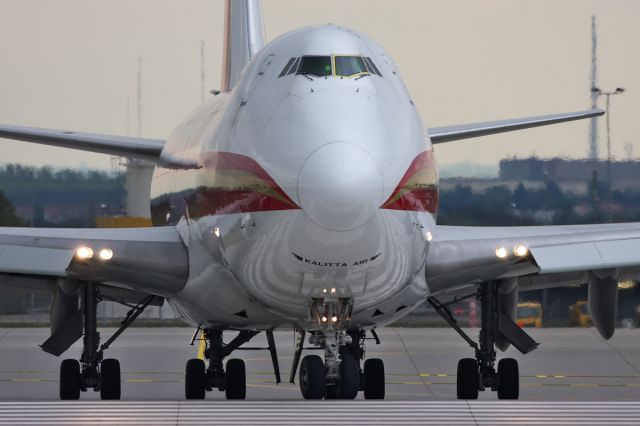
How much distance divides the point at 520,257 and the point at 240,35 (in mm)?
12056

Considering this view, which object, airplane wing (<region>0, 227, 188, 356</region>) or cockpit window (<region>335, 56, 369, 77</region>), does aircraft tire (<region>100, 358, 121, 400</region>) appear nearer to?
airplane wing (<region>0, 227, 188, 356</region>)

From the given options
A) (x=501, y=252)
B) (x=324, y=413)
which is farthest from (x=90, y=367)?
(x=324, y=413)

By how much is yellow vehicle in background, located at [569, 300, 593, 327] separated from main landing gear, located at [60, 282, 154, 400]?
2384 centimetres

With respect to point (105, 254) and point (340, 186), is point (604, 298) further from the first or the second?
point (340, 186)

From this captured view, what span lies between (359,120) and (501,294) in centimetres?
687

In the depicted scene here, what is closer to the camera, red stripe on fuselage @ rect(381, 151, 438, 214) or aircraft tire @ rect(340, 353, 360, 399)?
red stripe on fuselage @ rect(381, 151, 438, 214)

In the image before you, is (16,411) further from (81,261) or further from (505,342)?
(505,342)

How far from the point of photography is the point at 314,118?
18.4 m

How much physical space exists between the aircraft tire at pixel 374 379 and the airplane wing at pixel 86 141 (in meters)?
5.78

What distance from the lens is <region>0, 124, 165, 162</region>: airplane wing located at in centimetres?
2628

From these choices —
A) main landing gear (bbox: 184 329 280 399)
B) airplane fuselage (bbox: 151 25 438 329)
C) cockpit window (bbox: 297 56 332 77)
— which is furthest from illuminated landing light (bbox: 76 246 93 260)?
cockpit window (bbox: 297 56 332 77)

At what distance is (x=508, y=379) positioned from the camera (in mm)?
23500

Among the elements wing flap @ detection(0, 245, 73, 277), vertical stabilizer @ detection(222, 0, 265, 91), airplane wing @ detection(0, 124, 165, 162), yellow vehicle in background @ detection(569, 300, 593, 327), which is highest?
vertical stabilizer @ detection(222, 0, 265, 91)

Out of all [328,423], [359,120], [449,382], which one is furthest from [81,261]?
[449,382]
